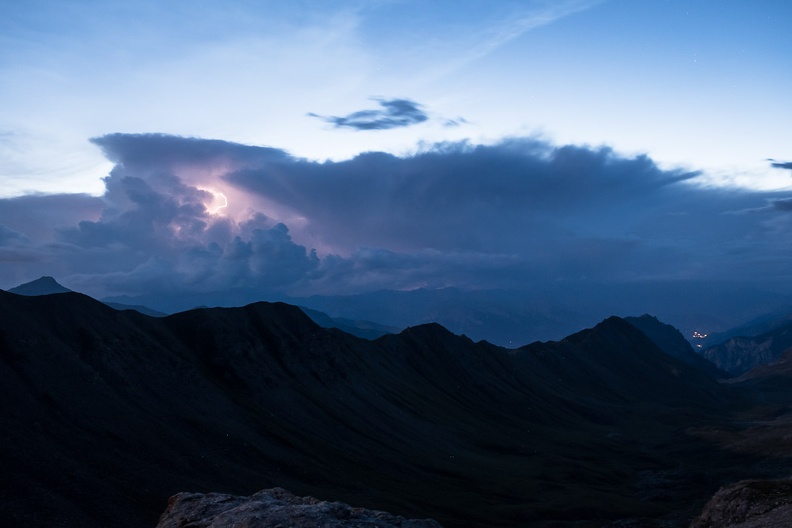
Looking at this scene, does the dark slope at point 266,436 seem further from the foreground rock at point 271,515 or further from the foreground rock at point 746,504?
the foreground rock at point 746,504

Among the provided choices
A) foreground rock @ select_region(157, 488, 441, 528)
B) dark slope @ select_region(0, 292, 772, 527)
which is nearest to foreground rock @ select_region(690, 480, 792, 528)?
foreground rock @ select_region(157, 488, 441, 528)

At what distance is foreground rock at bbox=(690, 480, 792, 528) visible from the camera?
35938 mm

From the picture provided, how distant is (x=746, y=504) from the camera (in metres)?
39.2

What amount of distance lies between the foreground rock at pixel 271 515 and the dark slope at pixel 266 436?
3619 cm

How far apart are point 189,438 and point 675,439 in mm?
117880

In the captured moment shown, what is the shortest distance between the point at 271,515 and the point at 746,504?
31.9 m

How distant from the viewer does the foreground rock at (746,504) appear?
118ft

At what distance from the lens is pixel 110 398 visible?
77.5 meters

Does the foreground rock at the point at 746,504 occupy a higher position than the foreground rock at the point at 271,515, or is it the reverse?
the foreground rock at the point at 271,515

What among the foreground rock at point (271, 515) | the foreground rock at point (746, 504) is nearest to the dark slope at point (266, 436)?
the foreground rock at point (271, 515)

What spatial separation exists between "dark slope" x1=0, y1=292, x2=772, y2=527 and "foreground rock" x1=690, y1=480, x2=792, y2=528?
3872 cm

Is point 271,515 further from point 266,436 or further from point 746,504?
point 266,436

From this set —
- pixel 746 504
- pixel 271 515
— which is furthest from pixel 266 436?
pixel 271 515

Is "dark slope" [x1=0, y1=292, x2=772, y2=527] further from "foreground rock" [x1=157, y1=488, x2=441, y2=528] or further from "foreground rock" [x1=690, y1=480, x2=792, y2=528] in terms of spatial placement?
"foreground rock" [x1=690, y1=480, x2=792, y2=528]
